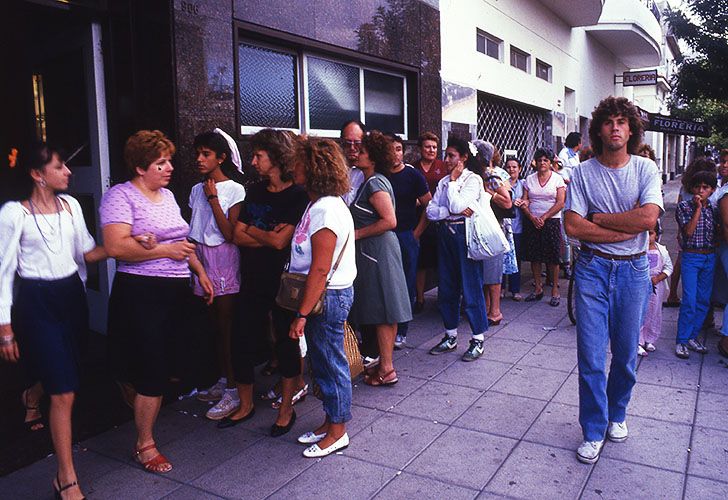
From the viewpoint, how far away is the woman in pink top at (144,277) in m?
3.24

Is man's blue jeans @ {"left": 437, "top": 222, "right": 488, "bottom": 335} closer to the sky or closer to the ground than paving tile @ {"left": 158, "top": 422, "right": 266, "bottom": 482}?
closer to the sky

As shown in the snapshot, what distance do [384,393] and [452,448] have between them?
99cm

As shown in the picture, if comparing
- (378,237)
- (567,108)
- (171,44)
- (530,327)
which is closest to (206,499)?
(378,237)

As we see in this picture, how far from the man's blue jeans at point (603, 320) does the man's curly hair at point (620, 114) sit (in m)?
0.66

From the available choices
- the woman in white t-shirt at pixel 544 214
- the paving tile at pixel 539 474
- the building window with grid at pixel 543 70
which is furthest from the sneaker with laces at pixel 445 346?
the building window with grid at pixel 543 70

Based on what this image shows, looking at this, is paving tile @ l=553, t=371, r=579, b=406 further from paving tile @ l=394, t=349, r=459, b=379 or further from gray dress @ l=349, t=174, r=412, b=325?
gray dress @ l=349, t=174, r=412, b=325

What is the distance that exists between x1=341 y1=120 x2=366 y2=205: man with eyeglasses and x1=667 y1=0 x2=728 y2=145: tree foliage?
16.9 m

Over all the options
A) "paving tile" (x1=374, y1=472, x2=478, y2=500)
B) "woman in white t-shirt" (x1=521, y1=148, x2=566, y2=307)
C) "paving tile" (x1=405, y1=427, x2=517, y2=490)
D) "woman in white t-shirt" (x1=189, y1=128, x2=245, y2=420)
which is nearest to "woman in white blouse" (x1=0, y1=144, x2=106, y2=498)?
"woman in white t-shirt" (x1=189, y1=128, x2=245, y2=420)

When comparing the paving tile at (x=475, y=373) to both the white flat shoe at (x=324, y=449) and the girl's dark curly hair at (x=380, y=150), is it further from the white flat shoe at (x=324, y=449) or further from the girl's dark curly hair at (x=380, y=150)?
the girl's dark curly hair at (x=380, y=150)

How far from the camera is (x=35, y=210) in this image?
9.86 feet

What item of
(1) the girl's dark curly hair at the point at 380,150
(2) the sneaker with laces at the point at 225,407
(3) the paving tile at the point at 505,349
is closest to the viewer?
(2) the sneaker with laces at the point at 225,407

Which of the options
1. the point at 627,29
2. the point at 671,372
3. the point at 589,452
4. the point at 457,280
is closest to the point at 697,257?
the point at 671,372

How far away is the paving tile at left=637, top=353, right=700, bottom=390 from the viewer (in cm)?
458

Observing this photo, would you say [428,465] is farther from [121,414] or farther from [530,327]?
[530,327]
